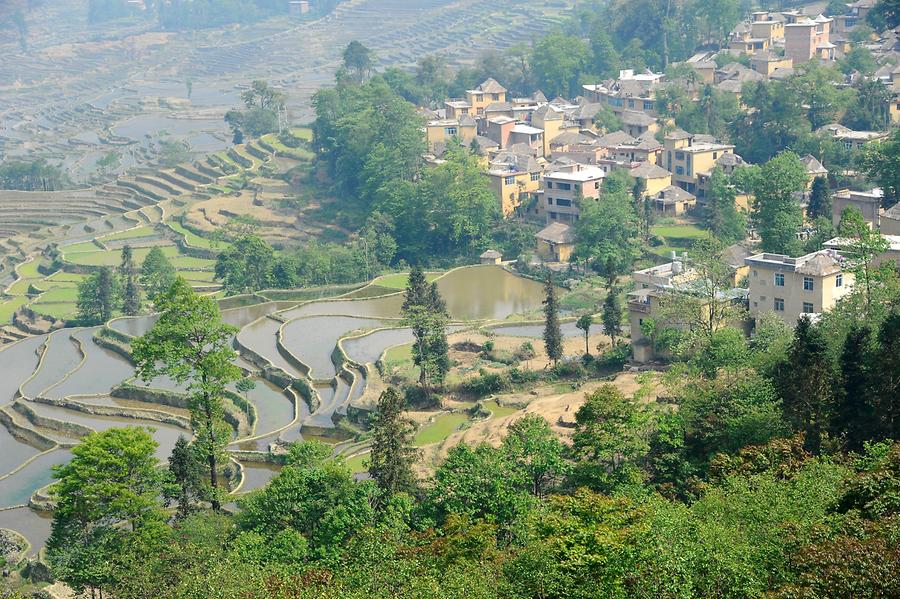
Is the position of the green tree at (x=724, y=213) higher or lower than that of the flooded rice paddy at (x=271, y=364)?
higher

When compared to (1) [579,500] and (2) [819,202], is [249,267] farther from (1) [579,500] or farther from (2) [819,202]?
(1) [579,500]

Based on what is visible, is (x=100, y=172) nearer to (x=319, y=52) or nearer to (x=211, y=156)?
(x=211, y=156)

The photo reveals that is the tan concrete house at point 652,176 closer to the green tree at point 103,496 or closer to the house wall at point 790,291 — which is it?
the house wall at point 790,291

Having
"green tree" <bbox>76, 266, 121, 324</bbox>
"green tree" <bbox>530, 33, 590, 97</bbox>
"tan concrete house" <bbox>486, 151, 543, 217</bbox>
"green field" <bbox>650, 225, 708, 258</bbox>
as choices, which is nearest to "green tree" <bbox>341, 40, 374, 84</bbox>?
"green tree" <bbox>530, 33, 590, 97</bbox>

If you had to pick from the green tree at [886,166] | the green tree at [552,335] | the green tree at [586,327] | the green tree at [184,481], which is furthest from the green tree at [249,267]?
the green tree at [184,481]

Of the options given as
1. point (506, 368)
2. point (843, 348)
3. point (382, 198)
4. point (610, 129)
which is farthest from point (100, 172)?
point (843, 348)

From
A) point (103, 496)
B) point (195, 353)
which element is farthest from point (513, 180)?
point (103, 496)
